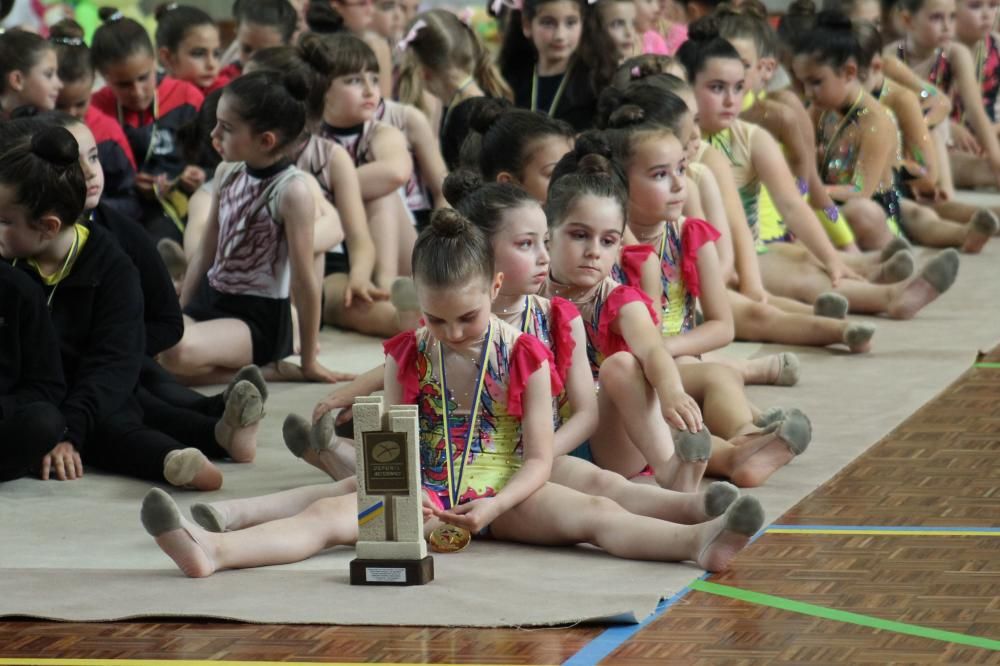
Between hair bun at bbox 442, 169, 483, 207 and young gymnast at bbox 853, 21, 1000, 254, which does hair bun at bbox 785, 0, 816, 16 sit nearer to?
young gymnast at bbox 853, 21, 1000, 254

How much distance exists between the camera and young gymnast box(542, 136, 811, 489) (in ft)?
9.81

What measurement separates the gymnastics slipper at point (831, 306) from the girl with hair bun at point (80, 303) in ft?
6.48

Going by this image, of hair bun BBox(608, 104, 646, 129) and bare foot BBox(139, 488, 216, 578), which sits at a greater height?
hair bun BBox(608, 104, 646, 129)

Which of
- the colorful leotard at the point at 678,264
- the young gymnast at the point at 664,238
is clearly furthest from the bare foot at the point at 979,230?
the colorful leotard at the point at 678,264

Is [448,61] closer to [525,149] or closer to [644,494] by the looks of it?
[525,149]

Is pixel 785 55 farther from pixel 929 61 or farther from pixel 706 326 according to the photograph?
pixel 706 326

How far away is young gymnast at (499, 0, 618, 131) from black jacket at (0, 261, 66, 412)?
2.57 m

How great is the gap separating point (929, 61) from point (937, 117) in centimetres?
58

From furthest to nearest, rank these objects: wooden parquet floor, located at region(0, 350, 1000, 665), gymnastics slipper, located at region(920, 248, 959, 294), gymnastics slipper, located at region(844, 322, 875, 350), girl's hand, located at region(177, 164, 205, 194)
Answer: girl's hand, located at region(177, 164, 205, 194), gymnastics slipper, located at region(920, 248, 959, 294), gymnastics slipper, located at region(844, 322, 875, 350), wooden parquet floor, located at region(0, 350, 1000, 665)

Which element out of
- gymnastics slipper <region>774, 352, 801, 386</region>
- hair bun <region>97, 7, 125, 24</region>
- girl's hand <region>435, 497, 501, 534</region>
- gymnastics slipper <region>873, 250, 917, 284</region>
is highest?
hair bun <region>97, 7, 125, 24</region>

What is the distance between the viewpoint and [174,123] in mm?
5625

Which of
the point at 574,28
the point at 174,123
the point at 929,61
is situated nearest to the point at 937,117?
the point at 929,61

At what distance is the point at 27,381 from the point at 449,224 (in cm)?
120

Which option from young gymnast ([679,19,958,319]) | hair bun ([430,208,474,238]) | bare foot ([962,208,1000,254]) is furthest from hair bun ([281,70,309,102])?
bare foot ([962,208,1000,254])
